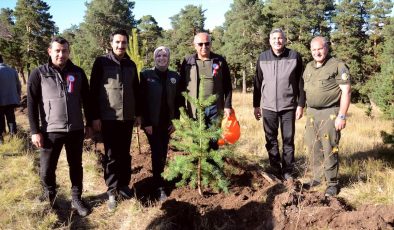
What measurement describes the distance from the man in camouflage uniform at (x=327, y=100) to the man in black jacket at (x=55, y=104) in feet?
10.5

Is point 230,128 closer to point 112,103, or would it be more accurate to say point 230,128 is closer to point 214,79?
point 214,79

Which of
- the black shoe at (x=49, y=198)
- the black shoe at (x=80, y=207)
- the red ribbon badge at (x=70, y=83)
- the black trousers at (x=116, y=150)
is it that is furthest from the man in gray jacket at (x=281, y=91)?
the black shoe at (x=49, y=198)

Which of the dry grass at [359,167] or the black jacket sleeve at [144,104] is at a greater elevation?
the black jacket sleeve at [144,104]

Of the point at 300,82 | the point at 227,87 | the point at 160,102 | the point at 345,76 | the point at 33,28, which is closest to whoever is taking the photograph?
the point at 345,76

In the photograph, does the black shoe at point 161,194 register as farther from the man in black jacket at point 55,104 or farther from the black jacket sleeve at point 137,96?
the man in black jacket at point 55,104

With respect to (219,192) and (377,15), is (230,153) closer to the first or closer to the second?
(219,192)

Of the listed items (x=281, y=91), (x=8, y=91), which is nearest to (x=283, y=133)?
(x=281, y=91)

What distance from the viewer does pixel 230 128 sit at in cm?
541

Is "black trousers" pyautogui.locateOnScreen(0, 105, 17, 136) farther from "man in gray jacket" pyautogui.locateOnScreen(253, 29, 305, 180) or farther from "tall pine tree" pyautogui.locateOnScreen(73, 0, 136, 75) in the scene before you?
"tall pine tree" pyautogui.locateOnScreen(73, 0, 136, 75)

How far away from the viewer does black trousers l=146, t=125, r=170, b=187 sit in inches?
184

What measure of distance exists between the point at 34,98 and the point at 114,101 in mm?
964

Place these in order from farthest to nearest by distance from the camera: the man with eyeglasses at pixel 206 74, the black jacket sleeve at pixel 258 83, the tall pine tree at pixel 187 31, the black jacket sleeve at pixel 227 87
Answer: the tall pine tree at pixel 187 31, the black jacket sleeve at pixel 258 83, the black jacket sleeve at pixel 227 87, the man with eyeglasses at pixel 206 74

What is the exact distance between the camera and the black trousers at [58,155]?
4.13 meters

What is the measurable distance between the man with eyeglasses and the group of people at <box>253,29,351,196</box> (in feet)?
2.59
